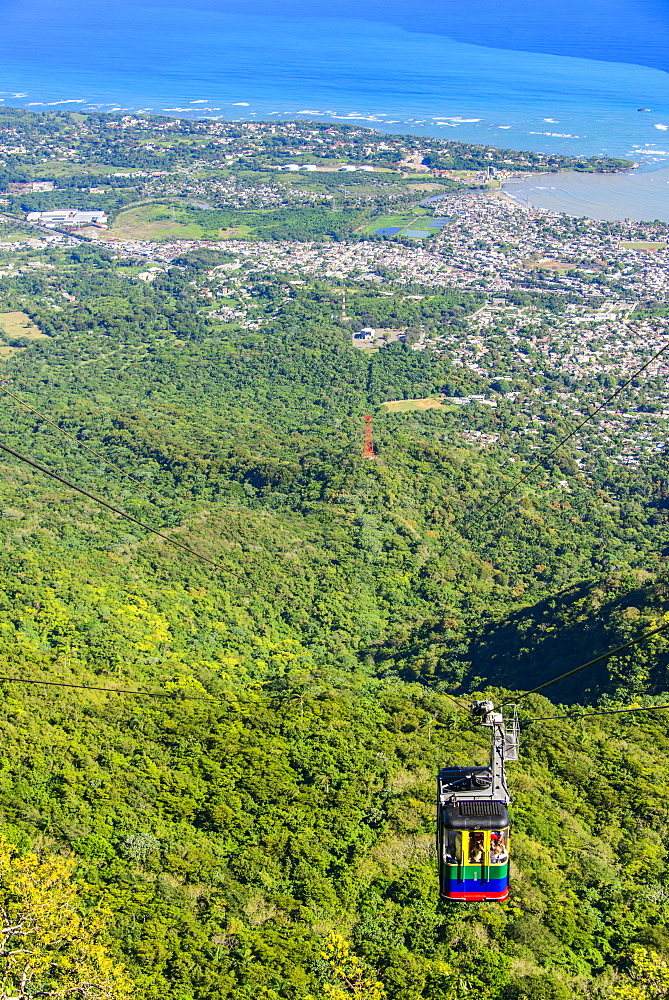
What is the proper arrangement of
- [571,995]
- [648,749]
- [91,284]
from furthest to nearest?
[91,284] < [648,749] < [571,995]

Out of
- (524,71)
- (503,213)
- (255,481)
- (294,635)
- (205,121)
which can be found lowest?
(294,635)

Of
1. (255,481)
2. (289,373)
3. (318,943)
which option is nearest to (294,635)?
(255,481)

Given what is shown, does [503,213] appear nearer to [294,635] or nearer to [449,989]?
[294,635]

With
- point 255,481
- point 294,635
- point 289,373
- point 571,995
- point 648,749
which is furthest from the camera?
point 289,373

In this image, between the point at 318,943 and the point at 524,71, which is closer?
the point at 318,943

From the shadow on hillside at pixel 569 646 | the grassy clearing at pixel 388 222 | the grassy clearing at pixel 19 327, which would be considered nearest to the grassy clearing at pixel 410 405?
the shadow on hillside at pixel 569 646

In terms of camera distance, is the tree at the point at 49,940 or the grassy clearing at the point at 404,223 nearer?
the tree at the point at 49,940

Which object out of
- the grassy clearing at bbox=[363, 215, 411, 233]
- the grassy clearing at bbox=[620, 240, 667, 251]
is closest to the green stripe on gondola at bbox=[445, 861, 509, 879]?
the grassy clearing at bbox=[620, 240, 667, 251]

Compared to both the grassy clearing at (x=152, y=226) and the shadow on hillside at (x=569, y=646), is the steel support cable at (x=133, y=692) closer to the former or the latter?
the shadow on hillside at (x=569, y=646)
